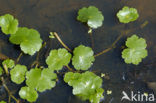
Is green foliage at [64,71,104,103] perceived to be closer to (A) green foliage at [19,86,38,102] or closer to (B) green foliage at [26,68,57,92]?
(B) green foliage at [26,68,57,92]

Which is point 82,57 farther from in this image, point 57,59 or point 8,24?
point 8,24

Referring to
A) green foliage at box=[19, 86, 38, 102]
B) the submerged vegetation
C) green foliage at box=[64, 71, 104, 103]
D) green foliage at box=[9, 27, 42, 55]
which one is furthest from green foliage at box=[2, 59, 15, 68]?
green foliage at box=[64, 71, 104, 103]

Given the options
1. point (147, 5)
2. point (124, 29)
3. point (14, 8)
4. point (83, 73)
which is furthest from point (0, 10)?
point (147, 5)

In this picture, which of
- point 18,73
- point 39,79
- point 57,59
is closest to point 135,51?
point 57,59

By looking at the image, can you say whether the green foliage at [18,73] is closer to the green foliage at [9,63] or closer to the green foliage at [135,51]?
the green foliage at [9,63]

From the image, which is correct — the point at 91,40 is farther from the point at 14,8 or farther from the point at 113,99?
the point at 14,8

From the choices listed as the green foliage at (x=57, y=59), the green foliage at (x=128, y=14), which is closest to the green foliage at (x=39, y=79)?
the green foliage at (x=57, y=59)
